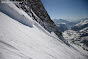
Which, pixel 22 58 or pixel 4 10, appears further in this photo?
pixel 4 10

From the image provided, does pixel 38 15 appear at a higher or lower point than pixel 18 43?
higher

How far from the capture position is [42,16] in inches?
682

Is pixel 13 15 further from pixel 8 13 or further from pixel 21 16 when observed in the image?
pixel 21 16

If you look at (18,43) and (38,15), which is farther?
(38,15)

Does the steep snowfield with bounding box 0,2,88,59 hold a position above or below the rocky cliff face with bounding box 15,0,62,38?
below

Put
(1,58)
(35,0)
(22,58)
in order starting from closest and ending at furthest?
(1,58), (22,58), (35,0)

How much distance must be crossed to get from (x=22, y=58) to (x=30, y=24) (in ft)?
21.2

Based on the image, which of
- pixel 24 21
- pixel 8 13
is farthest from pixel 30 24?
pixel 8 13

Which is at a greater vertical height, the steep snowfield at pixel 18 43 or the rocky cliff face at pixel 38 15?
the rocky cliff face at pixel 38 15

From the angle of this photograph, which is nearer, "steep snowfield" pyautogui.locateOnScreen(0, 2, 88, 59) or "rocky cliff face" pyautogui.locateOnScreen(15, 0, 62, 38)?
"steep snowfield" pyautogui.locateOnScreen(0, 2, 88, 59)

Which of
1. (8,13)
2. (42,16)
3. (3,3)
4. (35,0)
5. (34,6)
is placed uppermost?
(35,0)

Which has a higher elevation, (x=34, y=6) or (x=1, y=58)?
(x=34, y=6)

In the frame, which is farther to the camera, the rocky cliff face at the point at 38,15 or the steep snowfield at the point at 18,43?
the rocky cliff face at the point at 38,15

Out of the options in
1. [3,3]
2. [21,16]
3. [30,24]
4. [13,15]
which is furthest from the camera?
[30,24]
